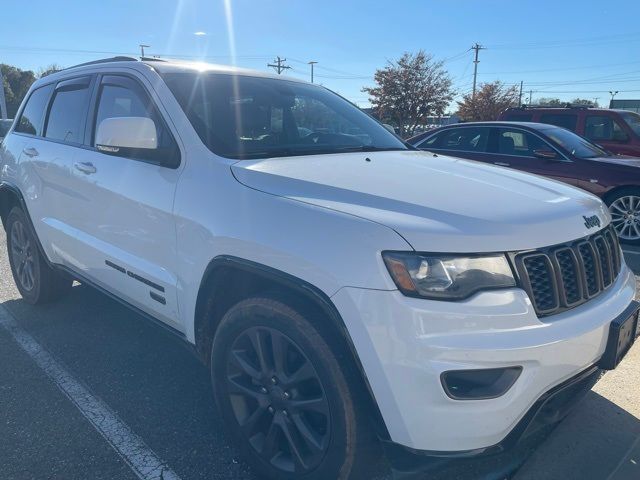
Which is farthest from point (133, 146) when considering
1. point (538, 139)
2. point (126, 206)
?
point (538, 139)

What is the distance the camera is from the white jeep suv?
179 centimetres

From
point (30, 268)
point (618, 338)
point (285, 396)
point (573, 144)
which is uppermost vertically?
point (573, 144)

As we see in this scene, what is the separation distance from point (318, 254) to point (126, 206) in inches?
57.6

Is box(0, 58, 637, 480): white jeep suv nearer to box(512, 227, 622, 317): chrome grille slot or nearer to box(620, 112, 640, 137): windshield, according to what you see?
box(512, 227, 622, 317): chrome grille slot

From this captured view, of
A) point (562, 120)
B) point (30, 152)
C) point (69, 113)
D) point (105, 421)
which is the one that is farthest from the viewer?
point (562, 120)

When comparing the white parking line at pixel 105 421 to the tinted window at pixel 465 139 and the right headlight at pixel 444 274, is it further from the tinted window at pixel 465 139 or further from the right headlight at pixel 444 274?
the tinted window at pixel 465 139

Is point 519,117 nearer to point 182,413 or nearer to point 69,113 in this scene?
point 69,113

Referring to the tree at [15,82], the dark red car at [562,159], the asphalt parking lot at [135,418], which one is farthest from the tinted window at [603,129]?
the tree at [15,82]

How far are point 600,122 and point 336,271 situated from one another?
9447mm

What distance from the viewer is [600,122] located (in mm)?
9539

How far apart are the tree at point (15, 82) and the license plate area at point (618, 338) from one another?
51905mm

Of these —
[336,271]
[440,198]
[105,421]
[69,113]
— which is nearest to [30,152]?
[69,113]

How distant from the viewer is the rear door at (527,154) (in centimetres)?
729

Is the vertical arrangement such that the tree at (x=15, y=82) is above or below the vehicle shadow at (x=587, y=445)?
above
